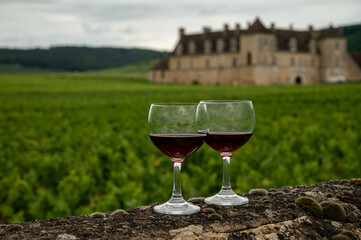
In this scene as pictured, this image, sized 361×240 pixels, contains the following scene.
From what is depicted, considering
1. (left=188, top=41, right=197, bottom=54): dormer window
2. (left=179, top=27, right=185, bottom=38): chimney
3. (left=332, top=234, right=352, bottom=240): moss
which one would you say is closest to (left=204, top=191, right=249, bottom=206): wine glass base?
(left=332, top=234, right=352, bottom=240): moss

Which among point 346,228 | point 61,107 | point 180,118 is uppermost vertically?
point 180,118

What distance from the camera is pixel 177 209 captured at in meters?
2.01

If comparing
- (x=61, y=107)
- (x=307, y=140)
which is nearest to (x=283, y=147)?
(x=307, y=140)

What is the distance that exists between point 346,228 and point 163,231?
772mm

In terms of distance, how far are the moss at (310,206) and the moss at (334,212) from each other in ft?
0.09

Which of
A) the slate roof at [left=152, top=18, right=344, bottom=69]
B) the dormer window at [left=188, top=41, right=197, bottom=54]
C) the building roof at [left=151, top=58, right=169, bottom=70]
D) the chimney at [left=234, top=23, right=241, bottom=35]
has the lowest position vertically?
the building roof at [left=151, top=58, right=169, bottom=70]

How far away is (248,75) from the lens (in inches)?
3105

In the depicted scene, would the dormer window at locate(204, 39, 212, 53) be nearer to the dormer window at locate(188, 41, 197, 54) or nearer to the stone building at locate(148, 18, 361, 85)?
the stone building at locate(148, 18, 361, 85)

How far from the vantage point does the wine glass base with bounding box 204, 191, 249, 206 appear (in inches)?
84.0

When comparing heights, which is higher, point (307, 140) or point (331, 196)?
point (331, 196)

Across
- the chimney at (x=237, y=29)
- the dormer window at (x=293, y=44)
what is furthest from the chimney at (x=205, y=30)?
the dormer window at (x=293, y=44)

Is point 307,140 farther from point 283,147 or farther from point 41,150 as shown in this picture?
point 41,150

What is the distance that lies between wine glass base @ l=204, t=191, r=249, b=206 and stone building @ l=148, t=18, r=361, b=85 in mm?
76551

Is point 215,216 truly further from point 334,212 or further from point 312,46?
point 312,46
